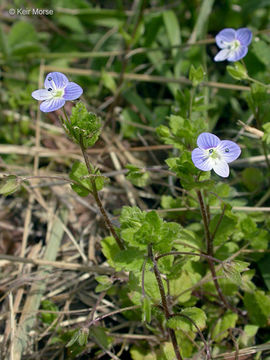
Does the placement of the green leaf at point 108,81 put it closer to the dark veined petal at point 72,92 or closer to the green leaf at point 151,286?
the dark veined petal at point 72,92

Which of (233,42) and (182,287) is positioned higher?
(233,42)

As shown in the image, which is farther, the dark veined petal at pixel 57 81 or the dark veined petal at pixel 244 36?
the dark veined petal at pixel 244 36

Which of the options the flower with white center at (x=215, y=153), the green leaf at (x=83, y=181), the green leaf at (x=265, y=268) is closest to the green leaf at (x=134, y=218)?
the green leaf at (x=83, y=181)

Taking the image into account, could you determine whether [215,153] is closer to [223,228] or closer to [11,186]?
[223,228]

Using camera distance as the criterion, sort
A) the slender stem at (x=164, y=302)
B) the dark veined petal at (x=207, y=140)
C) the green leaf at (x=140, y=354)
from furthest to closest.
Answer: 1. the green leaf at (x=140, y=354)
2. the dark veined petal at (x=207, y=140)
3. the slender stem at (x=164, y=302)

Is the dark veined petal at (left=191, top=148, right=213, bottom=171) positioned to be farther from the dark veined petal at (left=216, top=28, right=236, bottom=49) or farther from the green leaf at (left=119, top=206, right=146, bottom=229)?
the dark veined petal at (left=216, top=28, right=236, bottom=49)

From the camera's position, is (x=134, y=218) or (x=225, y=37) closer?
(x=134, y=218)

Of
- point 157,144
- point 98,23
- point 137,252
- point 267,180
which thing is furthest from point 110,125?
point 137,252

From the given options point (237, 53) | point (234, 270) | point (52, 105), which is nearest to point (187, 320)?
point (234, 270)
